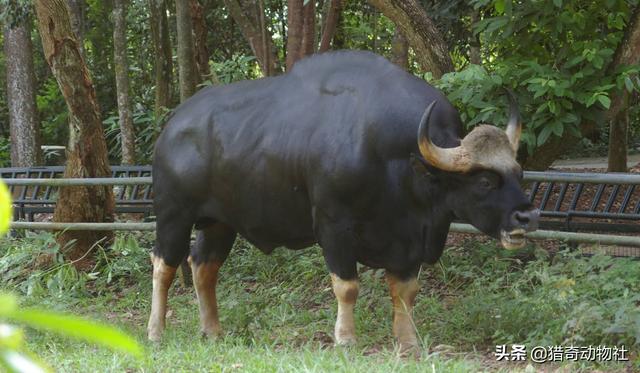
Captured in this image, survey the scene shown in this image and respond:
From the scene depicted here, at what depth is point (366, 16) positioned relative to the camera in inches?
680

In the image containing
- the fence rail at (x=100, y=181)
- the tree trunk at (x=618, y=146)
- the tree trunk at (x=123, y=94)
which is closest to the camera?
the fence rail at (x=100, y=181)

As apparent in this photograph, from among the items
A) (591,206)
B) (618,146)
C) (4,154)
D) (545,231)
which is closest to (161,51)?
(4,154)

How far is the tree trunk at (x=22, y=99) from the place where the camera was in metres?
16.2

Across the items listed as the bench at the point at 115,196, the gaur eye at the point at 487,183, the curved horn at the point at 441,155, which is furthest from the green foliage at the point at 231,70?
the gaur eye at the point at 487,183

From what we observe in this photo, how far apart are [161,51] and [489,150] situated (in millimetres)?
11133

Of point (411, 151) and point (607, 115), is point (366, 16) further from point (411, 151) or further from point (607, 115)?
point (411, 151)

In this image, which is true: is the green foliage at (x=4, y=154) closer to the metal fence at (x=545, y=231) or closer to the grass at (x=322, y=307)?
the grass at (x=322, y=307)

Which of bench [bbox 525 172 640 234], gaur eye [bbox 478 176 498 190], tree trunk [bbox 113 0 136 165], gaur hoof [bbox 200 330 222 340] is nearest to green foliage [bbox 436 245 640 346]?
bench [bbox 525 172 640 234]

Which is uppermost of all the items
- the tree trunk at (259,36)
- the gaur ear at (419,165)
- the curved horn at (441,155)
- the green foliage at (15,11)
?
the green foliage at (15,11)

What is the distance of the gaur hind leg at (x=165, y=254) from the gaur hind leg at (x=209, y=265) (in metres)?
0.14

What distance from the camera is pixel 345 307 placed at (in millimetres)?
5594

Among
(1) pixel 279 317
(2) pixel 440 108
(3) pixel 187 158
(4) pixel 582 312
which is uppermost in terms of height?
(2) pixel 440 108

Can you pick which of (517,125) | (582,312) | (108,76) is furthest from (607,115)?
(108,76)

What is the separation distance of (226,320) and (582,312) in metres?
2.72
